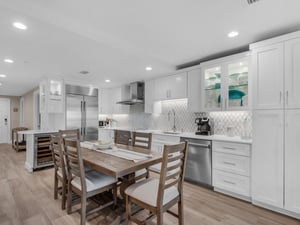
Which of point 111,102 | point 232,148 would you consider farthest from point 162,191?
point 111,102

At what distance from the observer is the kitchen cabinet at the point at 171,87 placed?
369 cm

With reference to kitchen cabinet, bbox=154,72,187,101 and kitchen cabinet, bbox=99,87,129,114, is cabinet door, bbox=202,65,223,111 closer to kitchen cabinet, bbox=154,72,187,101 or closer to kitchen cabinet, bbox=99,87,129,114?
kitchen cabinet, bbox=154,72,187,101

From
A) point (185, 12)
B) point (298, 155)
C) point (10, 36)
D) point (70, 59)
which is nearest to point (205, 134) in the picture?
point (298, 155)

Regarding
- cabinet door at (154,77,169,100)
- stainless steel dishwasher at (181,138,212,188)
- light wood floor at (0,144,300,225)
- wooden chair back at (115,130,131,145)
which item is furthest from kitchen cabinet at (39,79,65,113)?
stainless steel dishwasher at (181,138,212,188)

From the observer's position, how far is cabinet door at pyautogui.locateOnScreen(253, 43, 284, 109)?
2.21 metres

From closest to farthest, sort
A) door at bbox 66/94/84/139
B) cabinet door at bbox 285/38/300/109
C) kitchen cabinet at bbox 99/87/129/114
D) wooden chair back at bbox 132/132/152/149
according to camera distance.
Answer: cabinet door at bbox 285/38/300/109 < wooden chair back at bbox 132/132/152/149 < door at bbox 66/94/84/139 < kitchen cabinet at bbox 99/87/129/114

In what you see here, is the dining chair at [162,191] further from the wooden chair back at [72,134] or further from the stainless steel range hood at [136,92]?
the stainless steel range hood at [136,92]

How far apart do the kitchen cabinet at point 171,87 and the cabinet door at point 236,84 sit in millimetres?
956

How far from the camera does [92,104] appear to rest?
5.29 m

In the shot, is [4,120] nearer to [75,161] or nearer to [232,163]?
[75,161]

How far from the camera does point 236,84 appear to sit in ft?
9.29

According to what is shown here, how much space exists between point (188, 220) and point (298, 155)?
5.22ft

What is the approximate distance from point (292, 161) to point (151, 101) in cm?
310

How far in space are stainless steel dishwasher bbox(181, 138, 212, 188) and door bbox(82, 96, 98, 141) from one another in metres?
3.34
